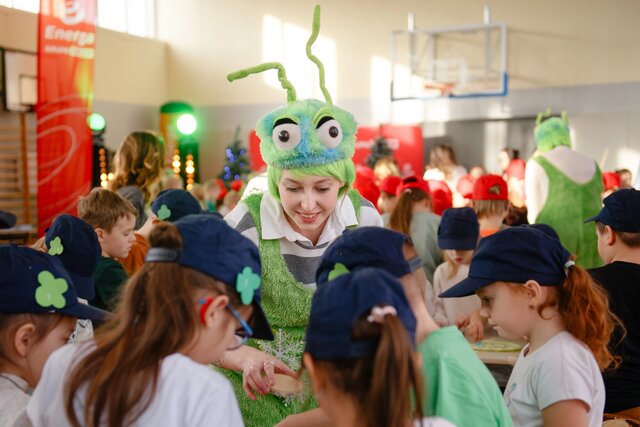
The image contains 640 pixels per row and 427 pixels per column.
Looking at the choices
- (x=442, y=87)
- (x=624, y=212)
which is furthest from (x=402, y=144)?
(x=624, y=212)

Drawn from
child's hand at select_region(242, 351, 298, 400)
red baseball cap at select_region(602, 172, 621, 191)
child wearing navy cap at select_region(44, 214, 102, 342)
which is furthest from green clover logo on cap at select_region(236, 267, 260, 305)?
red baseball cap at select_region(602, 172, 621, 191)

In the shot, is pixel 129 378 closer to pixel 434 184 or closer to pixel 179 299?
pixel 179 299

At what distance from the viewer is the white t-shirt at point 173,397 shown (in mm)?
1493

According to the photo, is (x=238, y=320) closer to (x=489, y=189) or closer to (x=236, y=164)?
(x=489, y=189)

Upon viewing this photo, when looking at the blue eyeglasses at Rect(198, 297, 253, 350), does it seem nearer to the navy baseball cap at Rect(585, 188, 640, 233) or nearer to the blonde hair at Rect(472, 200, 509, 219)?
the navy baseball cap at Rect(585, 188, 640, 233)

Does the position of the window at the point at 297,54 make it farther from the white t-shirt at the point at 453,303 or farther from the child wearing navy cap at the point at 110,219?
the child wearing navy cap at the point at 110,219

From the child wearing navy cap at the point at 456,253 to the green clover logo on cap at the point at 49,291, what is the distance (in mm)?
2754

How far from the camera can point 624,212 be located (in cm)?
337

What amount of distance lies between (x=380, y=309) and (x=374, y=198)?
14.5ft

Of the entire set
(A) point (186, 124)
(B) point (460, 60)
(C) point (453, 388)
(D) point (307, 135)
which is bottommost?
(C) point (453, 388)

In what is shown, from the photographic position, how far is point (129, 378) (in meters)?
1.48

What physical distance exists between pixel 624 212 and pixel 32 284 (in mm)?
2537

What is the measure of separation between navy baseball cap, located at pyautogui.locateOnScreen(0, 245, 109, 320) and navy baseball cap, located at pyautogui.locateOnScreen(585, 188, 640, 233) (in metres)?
2.39

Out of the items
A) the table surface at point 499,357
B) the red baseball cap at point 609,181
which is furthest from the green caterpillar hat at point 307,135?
the red baseball cap at point 609,181
